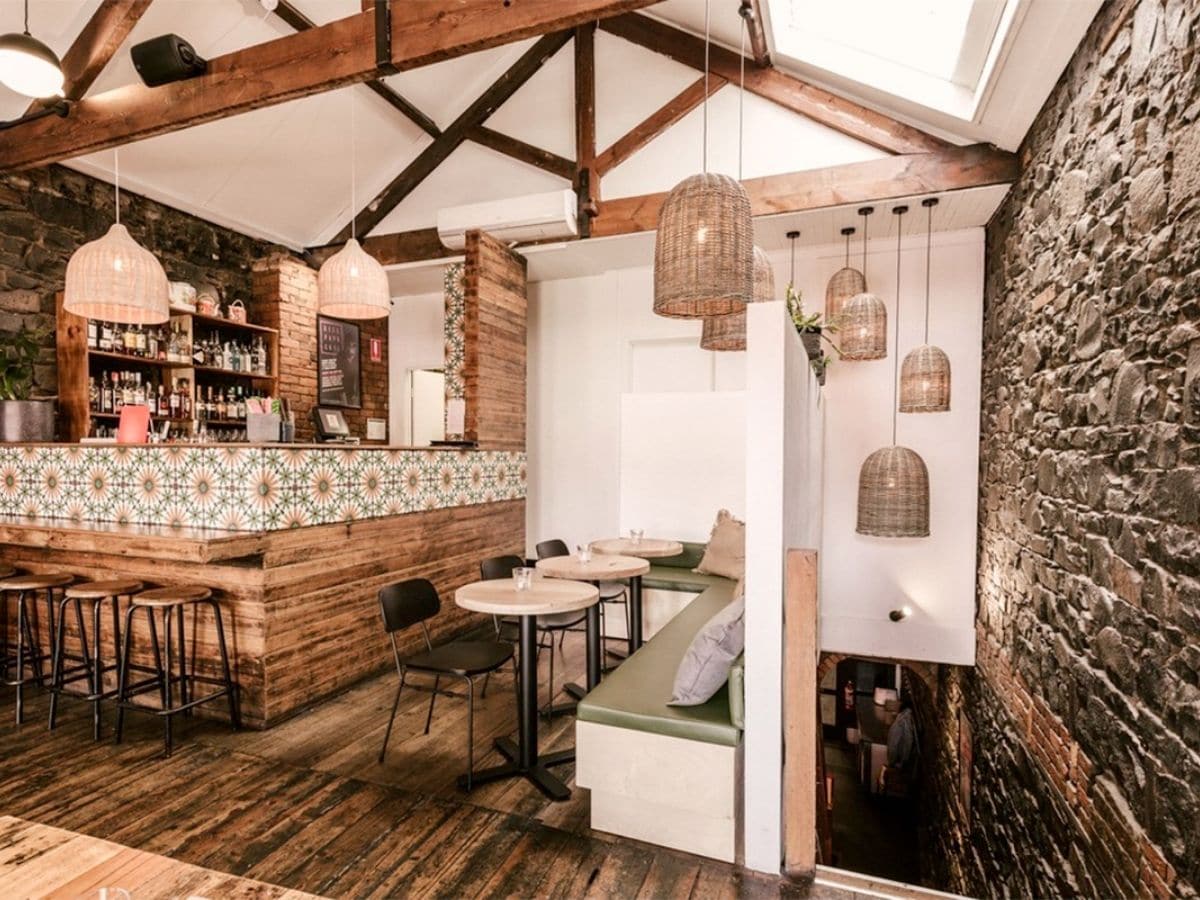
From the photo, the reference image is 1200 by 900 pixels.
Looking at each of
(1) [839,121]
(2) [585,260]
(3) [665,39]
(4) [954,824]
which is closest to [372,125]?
(2) [585,260]

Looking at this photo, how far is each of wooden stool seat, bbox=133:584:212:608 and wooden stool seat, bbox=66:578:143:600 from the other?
0.21 feet

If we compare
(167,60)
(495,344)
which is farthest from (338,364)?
(167,60)

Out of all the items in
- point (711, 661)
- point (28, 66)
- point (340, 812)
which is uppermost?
point (28, 66)

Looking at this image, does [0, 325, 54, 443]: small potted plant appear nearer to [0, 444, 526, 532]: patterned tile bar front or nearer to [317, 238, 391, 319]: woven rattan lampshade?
[0, 444, 526, 532]: patterned tile bar front

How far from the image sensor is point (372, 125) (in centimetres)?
562

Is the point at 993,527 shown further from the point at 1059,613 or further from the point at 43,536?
the point at 43,536

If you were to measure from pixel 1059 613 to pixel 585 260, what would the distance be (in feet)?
14.8

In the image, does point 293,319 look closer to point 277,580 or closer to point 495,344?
point 495,344

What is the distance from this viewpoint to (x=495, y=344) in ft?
18.0

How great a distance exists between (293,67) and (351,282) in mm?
1150

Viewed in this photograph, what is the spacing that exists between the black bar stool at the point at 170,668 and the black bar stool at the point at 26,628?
0.51 meters

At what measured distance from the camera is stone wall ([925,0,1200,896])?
1.98 m

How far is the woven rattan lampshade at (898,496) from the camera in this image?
4.50 metres

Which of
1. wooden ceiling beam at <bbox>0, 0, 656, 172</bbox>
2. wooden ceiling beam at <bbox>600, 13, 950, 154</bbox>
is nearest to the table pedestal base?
wooden ceiling beam at <bbox>0, 0, 656, 172</bbox>
